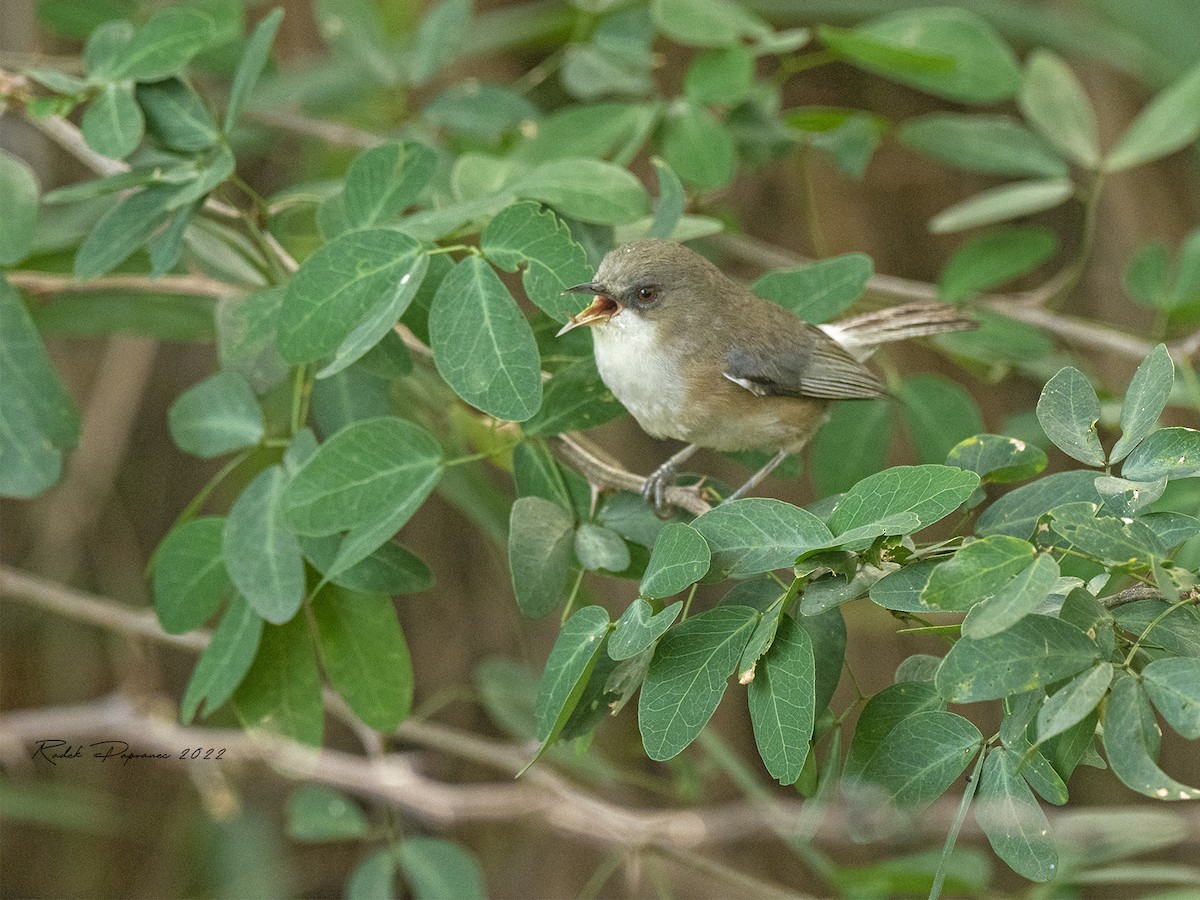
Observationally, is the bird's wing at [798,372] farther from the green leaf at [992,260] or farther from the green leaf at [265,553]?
the green leaf at [265,553]

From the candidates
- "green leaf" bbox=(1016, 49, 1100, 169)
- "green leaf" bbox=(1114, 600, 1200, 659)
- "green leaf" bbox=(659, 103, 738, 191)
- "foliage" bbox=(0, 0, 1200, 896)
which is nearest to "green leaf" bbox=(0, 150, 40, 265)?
"foliage" bbox=(0, 0, 1200, 896)

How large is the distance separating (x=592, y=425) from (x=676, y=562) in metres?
0.71

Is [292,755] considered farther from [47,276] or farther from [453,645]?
[453,645]

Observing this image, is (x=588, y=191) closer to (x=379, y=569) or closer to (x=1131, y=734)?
(x=379, y=569)

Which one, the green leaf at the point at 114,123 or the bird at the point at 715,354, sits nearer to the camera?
the green leaf at the point at 114,123

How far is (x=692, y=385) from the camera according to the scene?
9.73ft

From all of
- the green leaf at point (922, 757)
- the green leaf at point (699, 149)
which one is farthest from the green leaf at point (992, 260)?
the green leaf at point (922, 757)

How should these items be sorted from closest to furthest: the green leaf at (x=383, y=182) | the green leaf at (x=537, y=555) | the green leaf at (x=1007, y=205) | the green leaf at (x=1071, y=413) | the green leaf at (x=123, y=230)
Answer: the green leaf at (x=1071, y=413) → the green leaf at (x=537, y=555) → the green leaf at (x=383, y=182) → the green leaf at (x=123, y=230) → the green leaf at (x=1007, y=205)

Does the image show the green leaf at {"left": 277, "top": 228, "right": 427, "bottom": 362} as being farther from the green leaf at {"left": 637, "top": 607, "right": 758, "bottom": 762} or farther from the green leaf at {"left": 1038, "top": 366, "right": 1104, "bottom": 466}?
the green leaf at {"left": 1038, "top": 366, "right": 1104, "bottom": 466}

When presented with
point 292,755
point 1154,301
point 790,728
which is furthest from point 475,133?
point 790,728

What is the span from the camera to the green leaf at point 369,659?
8.29ft

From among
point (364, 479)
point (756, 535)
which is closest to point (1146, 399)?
point (756, 535)

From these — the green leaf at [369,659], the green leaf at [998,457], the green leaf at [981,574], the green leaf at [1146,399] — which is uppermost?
the green leaf at [1146,399]

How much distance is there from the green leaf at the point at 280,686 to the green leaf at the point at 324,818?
93cm
